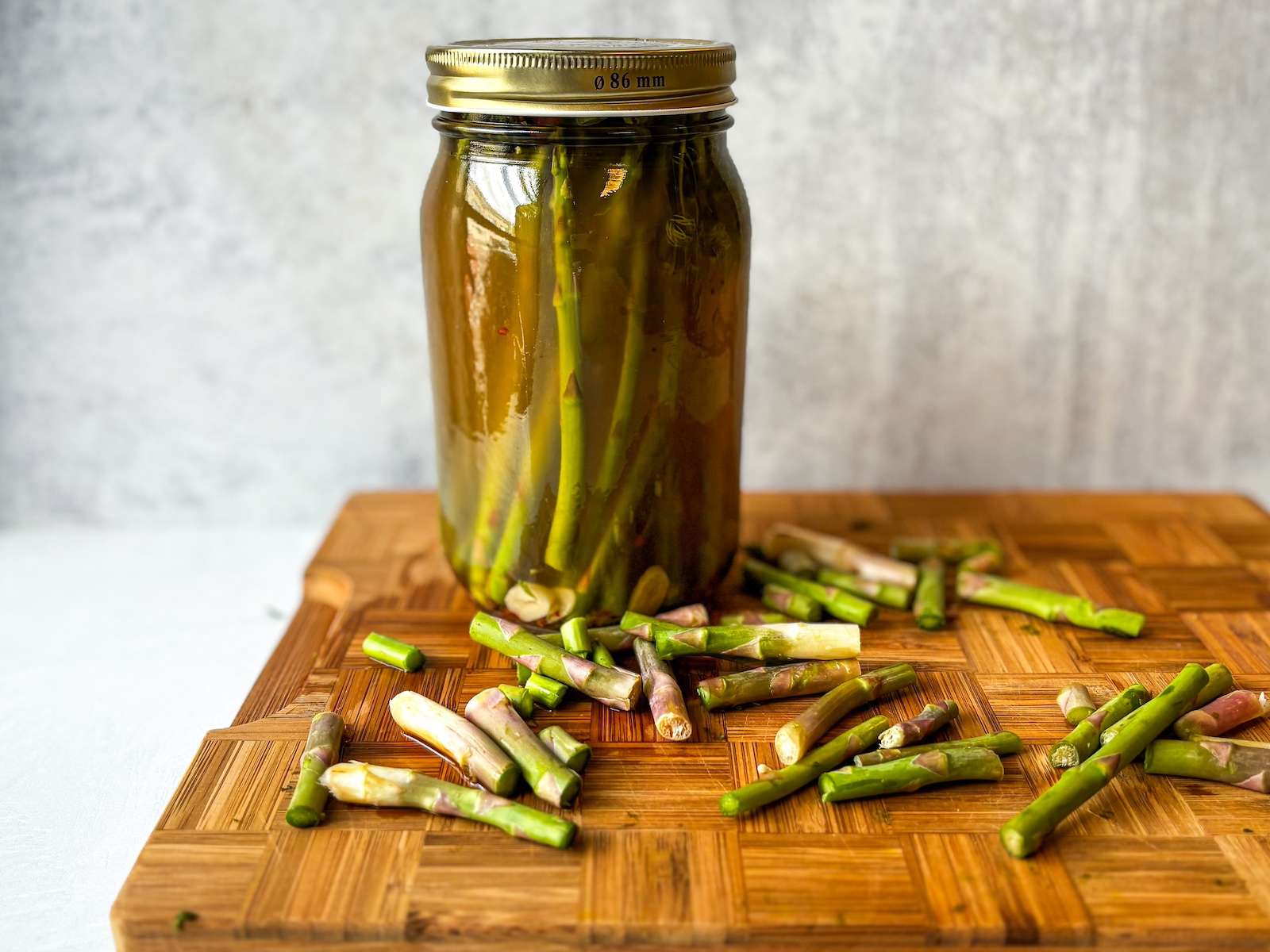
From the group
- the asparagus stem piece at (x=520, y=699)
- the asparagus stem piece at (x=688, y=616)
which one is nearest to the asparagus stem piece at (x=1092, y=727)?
the asparagus stem piece at (x=688, y=616)

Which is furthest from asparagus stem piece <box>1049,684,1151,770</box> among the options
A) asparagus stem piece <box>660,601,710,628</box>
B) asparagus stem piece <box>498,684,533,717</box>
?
asparagus stem piece <box>498,684,533,717</box>

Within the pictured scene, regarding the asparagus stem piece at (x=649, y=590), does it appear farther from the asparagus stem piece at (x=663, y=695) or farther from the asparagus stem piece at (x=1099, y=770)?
the asparagus stem piece at (x=1099, y=770)

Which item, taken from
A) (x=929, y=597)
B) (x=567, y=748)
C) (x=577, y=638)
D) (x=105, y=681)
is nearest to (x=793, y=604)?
(x=929, y=597)

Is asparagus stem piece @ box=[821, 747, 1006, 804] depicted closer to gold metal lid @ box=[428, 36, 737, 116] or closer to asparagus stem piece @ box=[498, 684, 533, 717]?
asparagus stem piece @ box=[498, 684, 533, 717]

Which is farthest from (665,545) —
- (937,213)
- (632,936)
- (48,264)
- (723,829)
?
(48,264)

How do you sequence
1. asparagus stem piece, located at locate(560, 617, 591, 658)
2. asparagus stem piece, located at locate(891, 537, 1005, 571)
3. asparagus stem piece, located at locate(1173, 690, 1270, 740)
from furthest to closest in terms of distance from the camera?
1. asparagus stem piece, located at locate(891, 537, 1005, 571)
2. asparagus stem piece, located at locate(560, 617, 591, 658)
3. asparagus stem piece, located at locate(1173, 690, 1270, 740)

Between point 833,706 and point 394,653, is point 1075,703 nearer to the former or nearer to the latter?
point 833,706
